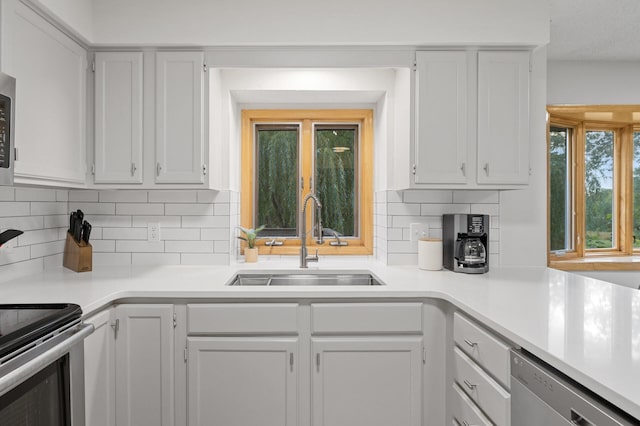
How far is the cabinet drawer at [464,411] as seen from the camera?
144 cm

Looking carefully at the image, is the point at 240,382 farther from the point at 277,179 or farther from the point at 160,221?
the point at 277,179

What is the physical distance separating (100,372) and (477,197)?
7.37 feet

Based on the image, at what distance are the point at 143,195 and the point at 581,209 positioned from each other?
3.33m

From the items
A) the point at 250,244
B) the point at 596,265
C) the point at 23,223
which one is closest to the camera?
the point at 23,223

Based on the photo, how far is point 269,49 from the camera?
6.99 feet

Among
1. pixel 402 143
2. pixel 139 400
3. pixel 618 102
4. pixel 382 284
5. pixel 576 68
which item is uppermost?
pixel 576 68

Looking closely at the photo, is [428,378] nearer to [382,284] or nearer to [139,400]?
[382,284]

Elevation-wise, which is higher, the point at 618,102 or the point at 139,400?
the point at 618,102

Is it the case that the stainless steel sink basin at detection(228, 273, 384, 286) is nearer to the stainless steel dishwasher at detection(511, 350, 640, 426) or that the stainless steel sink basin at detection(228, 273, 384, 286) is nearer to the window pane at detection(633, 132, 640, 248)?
the stainless steel dishwasher at detection(511, 350, 640, 426)

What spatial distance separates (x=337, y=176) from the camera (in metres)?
2.80

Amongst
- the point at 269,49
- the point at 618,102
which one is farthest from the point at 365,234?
the point at 618,102

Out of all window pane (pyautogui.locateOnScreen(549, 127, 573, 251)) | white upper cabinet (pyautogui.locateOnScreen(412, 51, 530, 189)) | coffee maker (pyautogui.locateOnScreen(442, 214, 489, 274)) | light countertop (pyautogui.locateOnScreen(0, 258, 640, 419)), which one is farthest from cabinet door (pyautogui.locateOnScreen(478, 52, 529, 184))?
window pane (pyautogui.locateOnScreen(549, 127, 573, 251))

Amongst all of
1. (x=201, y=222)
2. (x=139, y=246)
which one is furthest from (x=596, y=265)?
(x=139, y=246)

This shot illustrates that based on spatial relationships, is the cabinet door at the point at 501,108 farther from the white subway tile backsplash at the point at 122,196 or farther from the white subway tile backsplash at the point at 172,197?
the white subway tile backsplash at the point at 122,196
